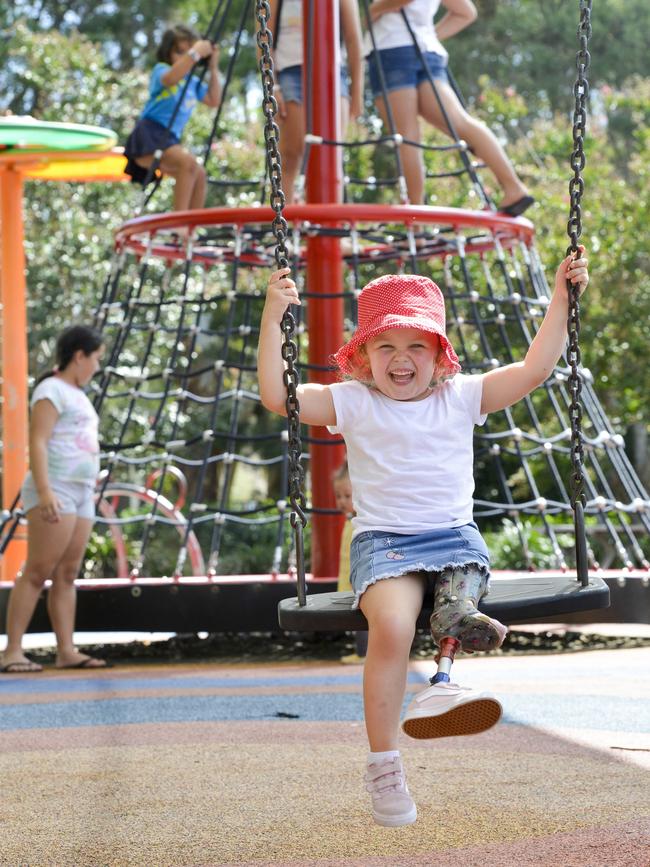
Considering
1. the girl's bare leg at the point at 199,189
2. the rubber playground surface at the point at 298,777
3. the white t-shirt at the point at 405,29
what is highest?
the white t-shirt at the point at 405,29

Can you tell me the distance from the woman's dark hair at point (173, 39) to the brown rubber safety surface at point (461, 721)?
544 cm

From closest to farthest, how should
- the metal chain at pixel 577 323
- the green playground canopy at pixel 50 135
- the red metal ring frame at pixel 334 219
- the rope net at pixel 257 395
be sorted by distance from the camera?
the metal chain at pixel 577 323, the red metal ring frame at pixel 334 219, the rope net at pixel 257 395, the green playground canopy at pixel 50 135

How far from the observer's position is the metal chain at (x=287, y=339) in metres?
2.92

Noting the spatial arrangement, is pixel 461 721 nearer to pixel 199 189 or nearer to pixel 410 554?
pixel 410 554

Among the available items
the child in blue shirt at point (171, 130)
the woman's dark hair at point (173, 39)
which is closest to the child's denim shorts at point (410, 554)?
the child in blue shirt at point (171, 130)

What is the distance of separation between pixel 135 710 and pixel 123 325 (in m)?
2.78

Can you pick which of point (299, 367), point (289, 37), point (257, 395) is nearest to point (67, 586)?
point (299, 367)

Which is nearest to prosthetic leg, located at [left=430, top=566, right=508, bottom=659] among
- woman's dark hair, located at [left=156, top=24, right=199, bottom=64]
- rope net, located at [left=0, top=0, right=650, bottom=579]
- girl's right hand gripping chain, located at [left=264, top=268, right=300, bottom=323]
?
girl's right hand gripping chain, located at [left=264, top=268, right=300, bottom=323]

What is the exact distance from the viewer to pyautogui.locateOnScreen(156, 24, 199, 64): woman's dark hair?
7.32 m

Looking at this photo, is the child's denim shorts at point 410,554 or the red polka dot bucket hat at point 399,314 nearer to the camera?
the child's denim shorts at point 410,554

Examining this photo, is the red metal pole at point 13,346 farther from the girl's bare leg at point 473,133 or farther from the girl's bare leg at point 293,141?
the girl's bare leg at point 473,133

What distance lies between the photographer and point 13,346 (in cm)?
844

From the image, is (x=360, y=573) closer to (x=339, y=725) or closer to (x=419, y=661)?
(x=339, y=725)

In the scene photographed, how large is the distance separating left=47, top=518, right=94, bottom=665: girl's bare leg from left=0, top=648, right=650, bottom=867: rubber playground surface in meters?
0.49
